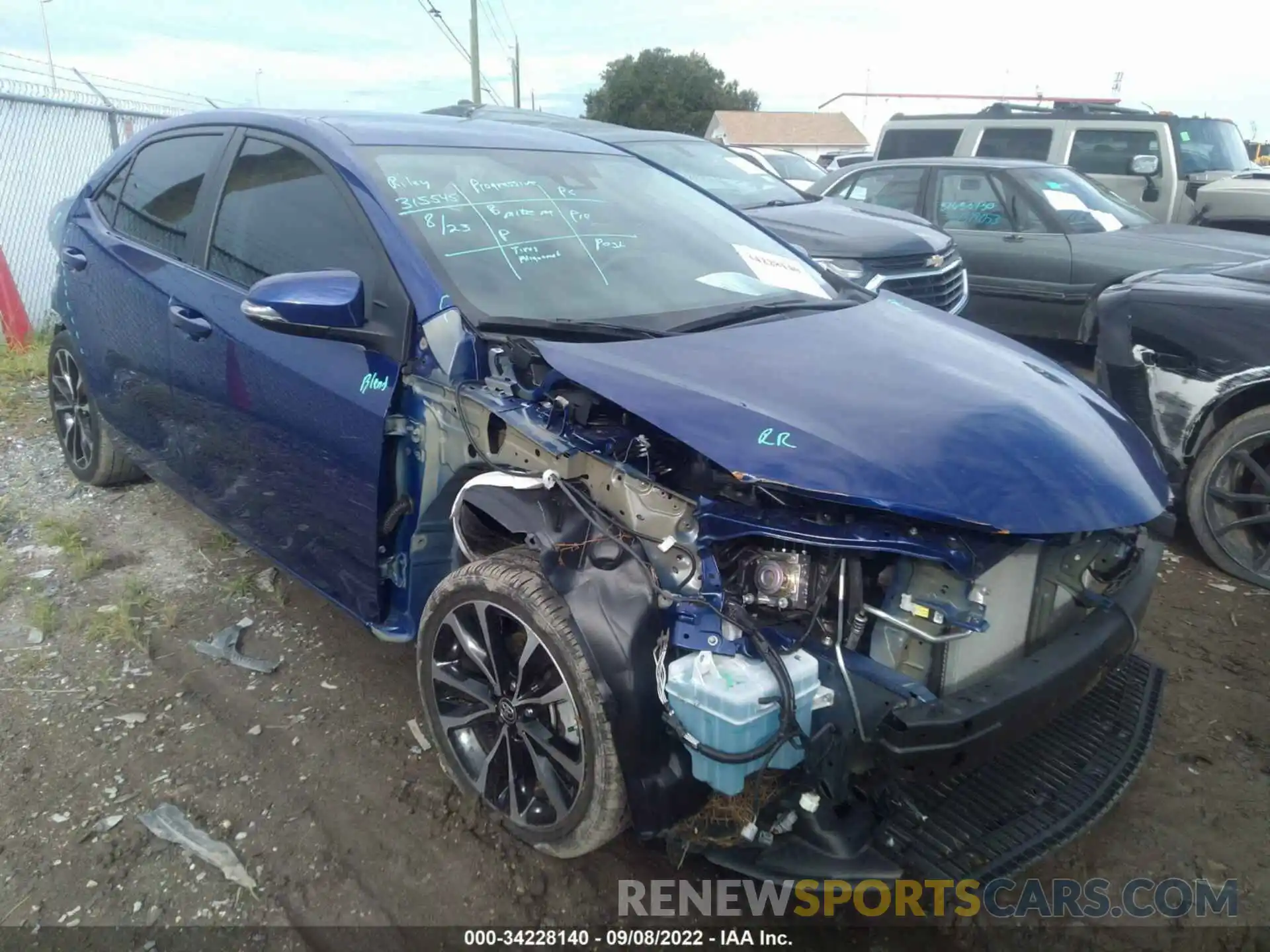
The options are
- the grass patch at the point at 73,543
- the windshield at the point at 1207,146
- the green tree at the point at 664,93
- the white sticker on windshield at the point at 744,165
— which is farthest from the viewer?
the green tree at the point at 664,93

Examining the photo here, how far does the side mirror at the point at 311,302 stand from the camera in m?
2.59

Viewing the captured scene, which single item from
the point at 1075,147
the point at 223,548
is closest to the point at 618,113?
the point at 1075,147

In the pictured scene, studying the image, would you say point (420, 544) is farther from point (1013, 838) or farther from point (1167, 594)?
point (1167, 594)

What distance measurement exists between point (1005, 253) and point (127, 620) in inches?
255

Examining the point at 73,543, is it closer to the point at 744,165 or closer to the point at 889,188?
the point at 744,165

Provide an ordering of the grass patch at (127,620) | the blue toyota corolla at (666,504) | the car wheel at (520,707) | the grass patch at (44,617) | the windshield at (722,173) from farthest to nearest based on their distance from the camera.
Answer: the windshield at (722,173) < the grass patch at (44,617) < the grass patch at (127,620) < the car wheel at (520,707) < the blue toyota corolla at (666,504)

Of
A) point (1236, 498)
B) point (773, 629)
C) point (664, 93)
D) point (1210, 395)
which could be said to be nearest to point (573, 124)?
point (1210, 395)

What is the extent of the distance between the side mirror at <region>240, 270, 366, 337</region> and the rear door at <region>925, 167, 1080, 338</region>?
18.2ft

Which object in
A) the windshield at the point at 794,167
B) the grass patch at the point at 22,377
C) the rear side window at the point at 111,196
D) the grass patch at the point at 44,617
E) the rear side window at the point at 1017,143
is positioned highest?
the rear side window at the point at 1017,143

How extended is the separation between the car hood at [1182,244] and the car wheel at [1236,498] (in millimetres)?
2858

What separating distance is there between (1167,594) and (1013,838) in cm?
229

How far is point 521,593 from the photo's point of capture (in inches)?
91.1

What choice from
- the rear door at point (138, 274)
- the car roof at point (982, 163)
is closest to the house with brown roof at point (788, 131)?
the car roof at point (982, 163)

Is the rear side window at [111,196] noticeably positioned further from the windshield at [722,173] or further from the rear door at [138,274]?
the windshield at [722,173]
